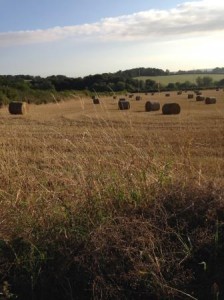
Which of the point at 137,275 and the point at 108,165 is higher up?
the point at 108,165

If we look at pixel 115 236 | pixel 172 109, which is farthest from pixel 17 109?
pixel 115 236

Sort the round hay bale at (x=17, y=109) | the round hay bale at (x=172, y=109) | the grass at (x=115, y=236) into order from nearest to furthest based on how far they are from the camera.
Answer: the grass at (x=115, y=236)
the round hay bale at (x=172, y=109)
the round hay bale at (x=17, y=109)

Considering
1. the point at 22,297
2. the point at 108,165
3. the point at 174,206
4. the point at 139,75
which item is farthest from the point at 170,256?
the point at 139,75

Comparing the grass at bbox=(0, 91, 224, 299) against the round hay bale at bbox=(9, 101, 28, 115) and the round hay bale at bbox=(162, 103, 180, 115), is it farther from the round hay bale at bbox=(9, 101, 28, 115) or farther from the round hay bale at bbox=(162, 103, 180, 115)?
the round hay bale at bbox=(9, 101, 28, 115)

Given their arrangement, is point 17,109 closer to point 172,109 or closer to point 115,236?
point 172,109

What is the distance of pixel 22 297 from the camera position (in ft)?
11.0

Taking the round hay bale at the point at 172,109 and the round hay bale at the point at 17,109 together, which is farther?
the round hay bale at the point at 17,109

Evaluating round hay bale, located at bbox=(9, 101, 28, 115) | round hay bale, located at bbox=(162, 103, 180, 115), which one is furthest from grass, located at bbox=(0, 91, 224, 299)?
round hay bale, located at bbox=(9, 101, 28, 115)

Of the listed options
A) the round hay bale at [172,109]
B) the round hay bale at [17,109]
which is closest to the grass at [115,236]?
the round hay bale at [172,109]

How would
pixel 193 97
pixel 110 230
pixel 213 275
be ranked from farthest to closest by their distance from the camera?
pixel 193 97
pixel 110 230
pixel 213 275

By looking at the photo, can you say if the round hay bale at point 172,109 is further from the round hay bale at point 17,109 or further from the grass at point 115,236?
the grass at point 115,236

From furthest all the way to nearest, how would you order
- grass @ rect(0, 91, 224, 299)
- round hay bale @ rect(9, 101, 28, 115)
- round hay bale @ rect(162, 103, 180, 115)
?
round hay bale @ rect(9, 101, 28, 115) → round hay bale @ rect(162, 103, 180, 115) → grass @ rect(0, 91, 224, 299)

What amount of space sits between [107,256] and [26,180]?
188cm

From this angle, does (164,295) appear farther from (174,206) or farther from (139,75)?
(139,75)
